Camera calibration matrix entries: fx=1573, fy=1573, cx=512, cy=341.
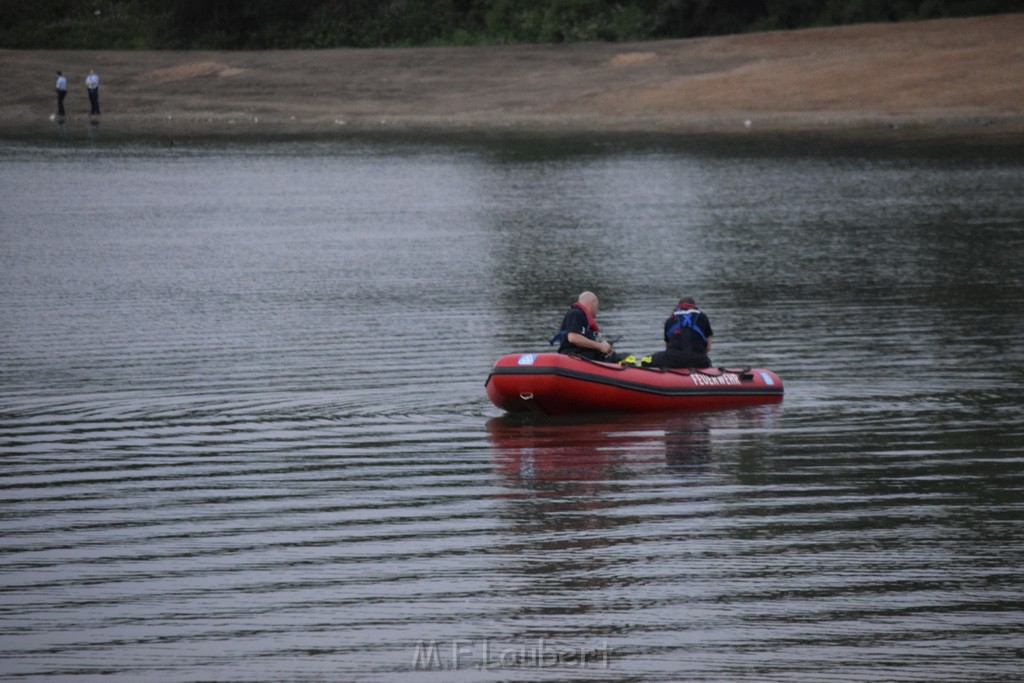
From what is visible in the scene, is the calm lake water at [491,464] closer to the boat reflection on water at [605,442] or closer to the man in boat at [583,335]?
the boat reflection on water at [605,442]

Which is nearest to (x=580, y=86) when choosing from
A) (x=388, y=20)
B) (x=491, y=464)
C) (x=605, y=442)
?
(x=388, y=20)

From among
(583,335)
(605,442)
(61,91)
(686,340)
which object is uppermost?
(61,91)

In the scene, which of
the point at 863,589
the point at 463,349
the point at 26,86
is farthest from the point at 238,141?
the point at 863,589

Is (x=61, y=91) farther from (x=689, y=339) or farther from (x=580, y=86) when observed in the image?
(x=689, y=339)

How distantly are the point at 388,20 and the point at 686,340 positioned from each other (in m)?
52.0

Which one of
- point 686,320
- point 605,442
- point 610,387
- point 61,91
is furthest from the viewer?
point 61,91

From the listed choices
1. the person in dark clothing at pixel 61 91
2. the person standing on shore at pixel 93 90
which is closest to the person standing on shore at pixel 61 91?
the person in dark clothing at pixel 61 91

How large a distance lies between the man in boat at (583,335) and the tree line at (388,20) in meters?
44.5

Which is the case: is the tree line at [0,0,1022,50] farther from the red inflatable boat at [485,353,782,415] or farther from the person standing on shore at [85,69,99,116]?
the red inflatable boat at [485,353,782,415]

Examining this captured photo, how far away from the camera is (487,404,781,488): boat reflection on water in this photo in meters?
12.6

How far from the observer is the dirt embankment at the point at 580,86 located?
4800 cm

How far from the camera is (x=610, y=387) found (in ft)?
48.3

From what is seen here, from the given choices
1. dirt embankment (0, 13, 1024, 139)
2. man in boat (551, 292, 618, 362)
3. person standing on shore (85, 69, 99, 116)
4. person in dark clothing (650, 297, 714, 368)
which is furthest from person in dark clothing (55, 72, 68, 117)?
person in dark clothing (650, 297, 714, 368)

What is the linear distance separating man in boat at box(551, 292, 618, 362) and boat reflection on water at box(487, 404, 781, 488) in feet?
2.30
